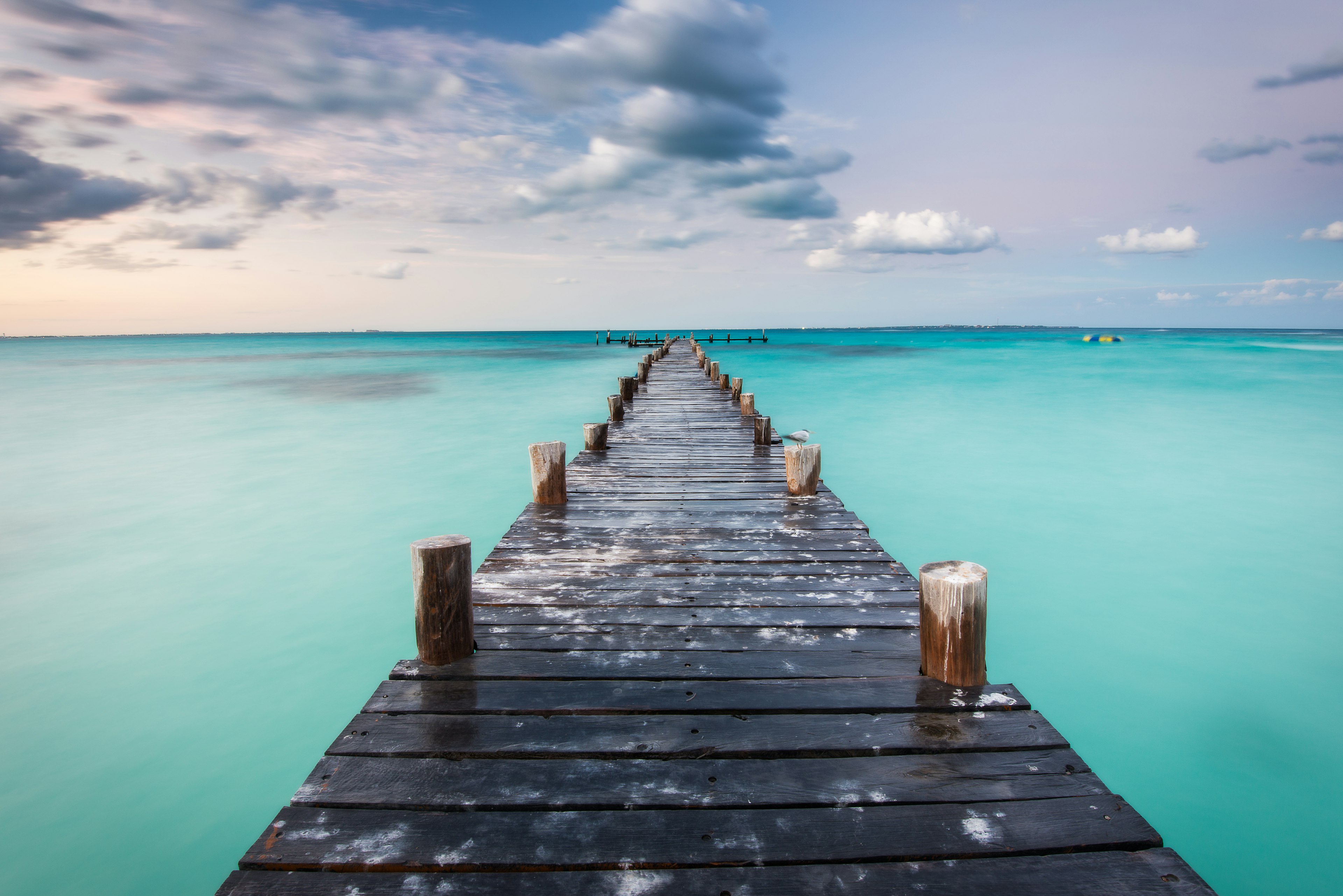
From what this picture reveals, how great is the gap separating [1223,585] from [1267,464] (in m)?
7.77

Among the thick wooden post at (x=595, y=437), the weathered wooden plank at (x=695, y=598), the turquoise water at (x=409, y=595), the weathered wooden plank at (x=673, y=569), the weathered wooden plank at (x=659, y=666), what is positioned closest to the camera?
the weathered wooden plank at (x=659, y=666)

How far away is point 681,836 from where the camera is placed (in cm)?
193

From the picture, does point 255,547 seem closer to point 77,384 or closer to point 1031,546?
point 1031,546

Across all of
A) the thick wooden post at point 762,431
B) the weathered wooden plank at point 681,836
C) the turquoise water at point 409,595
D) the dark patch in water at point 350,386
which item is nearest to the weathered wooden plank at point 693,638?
the weathered wooden plank at point 681,836

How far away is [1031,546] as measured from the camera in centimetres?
805

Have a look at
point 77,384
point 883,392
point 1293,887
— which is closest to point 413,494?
point 1293,887

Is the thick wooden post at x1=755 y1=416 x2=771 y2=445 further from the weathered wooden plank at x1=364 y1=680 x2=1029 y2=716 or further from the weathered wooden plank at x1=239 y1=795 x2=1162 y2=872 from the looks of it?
the weathered wooden plank at x1=239 y1=795 x2=1162 y2=872

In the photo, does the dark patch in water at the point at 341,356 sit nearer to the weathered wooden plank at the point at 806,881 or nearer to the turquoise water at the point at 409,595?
the turquoise water at the point at 409,595

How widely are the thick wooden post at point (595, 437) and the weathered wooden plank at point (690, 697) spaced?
499 centimetres

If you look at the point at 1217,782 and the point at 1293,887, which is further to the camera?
the point at 1217,782

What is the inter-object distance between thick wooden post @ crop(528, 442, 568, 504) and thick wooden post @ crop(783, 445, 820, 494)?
197 cm

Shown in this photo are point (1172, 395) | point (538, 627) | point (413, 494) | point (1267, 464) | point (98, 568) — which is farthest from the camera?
point (1172, 395)

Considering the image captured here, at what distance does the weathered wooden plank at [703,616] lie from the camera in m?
3.29

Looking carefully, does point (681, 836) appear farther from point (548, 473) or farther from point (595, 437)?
point (595, 437)
